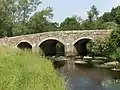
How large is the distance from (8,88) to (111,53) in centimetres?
2684

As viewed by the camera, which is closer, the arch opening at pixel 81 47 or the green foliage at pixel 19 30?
the arch opening at pixel 81 47

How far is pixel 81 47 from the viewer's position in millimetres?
46406

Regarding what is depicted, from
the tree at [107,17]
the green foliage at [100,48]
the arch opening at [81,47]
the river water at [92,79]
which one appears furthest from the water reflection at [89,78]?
the tree at [107,17]

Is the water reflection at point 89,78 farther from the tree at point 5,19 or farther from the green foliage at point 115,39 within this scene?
the tree at point 5,19

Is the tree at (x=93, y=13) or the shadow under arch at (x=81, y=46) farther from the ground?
the tree at (x=93, y=13)

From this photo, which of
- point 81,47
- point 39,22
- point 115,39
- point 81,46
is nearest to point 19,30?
point 39,22

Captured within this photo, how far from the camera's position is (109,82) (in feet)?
65.1

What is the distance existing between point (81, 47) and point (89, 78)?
80.7ft

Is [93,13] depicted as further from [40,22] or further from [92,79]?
[92,79]

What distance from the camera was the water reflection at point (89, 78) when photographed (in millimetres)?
17823

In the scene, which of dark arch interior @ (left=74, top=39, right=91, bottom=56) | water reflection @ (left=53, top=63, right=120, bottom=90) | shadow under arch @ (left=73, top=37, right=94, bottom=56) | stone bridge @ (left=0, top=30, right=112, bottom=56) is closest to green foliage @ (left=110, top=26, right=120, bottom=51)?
stone bridge @ (left=0, top=30, right=112, bottom=56)

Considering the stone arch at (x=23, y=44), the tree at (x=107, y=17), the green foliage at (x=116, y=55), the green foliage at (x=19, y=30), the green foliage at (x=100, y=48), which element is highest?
the tree at (x=107, y=17)

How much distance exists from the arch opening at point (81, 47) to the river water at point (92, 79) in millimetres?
15563

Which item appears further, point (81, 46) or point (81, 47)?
point (81, 46)
